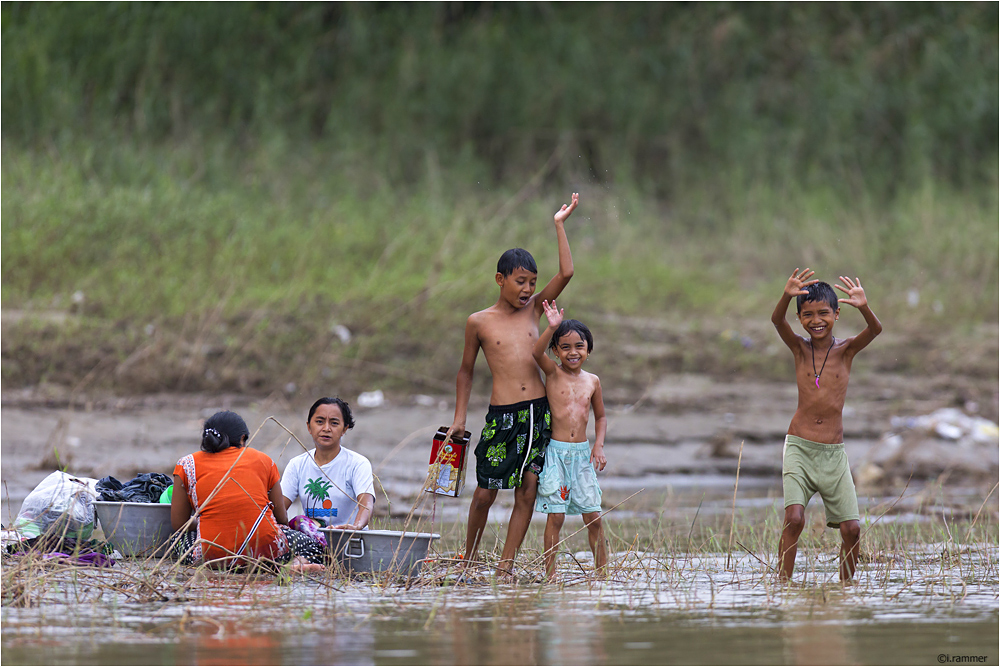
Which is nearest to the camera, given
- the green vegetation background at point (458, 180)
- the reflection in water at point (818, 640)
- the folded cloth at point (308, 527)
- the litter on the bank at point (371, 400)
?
the reflection in water at point (818, 640)

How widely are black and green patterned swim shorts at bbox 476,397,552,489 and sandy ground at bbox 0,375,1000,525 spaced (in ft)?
7.17

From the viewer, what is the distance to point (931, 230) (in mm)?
14211

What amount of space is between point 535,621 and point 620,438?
5575mm

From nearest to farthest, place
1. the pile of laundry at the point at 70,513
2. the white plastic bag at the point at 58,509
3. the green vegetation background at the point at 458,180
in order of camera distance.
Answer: the pile of laundry at the point at 70,513 < the white plastic bag at the point at 58,509 < the green vegetation background at the point at 458,180

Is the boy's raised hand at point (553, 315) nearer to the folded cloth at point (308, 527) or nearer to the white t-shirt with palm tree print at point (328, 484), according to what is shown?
the white t-shirt with palm tree print at point (328, 484)

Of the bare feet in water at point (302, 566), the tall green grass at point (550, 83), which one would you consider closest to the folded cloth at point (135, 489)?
the bare feet in water at point (302, 566)

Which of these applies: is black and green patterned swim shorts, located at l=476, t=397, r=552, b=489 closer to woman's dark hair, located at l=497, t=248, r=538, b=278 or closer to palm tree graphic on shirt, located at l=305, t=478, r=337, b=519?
woman's dark hair, located at l=497, t=248, r=538, b=278

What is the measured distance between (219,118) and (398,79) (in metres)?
2.34

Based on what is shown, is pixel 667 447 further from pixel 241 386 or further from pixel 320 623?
pixel 320 623

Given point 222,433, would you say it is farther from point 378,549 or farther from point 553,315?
point 553,315

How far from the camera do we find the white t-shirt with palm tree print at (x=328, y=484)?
5582 millimetres

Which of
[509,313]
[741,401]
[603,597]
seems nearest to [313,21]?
[741,401]

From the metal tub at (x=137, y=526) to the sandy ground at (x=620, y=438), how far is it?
249 centimetres

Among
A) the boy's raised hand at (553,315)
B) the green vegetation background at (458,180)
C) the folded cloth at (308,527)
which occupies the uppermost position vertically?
the green vegetation background at (458,180)
